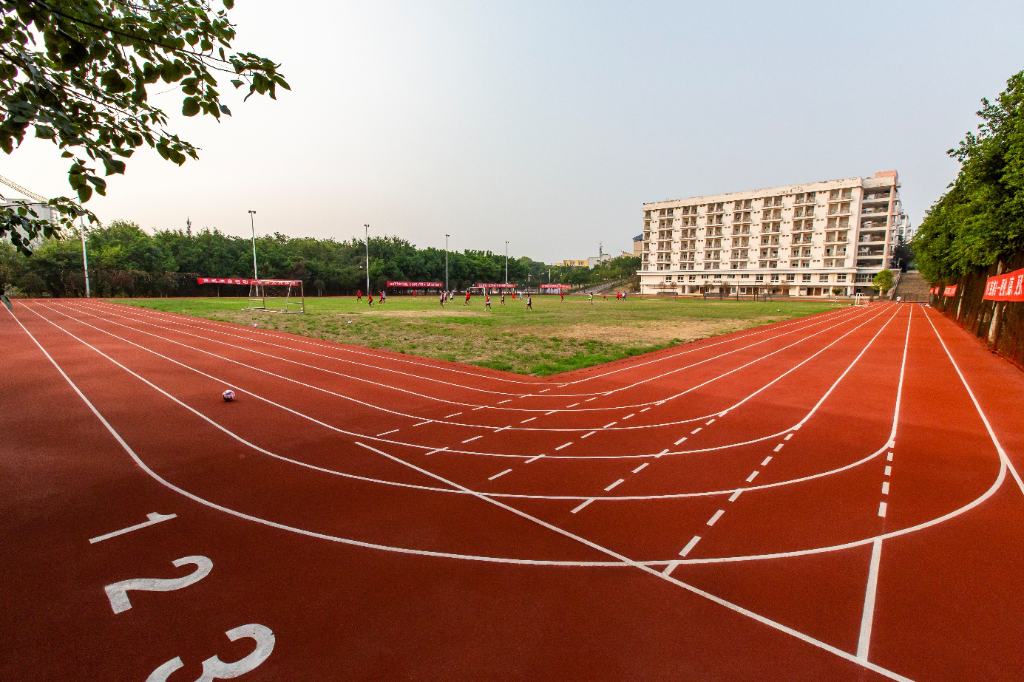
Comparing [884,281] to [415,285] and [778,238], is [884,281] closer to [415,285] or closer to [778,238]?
[778,238]

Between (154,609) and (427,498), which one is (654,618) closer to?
(427,498)

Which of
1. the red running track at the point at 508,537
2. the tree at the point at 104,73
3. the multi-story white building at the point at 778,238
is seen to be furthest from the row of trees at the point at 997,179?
the multi-story white building at the point at 778,238

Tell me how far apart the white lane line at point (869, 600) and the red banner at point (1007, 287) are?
50.8ft

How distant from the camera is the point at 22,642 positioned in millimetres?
3105

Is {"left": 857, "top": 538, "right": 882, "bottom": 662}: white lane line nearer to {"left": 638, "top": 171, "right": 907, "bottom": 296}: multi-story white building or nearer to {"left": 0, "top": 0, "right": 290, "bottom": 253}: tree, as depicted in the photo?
{"left": 0, "top": 0, "right": 290, "bottom": 253}: tree

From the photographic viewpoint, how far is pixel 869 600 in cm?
362

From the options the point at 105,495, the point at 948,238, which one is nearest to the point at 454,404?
the point at 105,495

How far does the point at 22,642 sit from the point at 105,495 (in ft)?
8.50

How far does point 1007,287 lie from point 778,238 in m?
77.7

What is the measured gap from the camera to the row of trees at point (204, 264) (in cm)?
5338

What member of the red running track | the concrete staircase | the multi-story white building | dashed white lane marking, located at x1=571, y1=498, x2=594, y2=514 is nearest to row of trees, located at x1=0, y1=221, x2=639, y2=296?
the multi-story white building

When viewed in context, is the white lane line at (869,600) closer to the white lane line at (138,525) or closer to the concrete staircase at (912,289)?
the white lane line at (138,525)

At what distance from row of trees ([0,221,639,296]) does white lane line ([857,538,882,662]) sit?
54749 mm

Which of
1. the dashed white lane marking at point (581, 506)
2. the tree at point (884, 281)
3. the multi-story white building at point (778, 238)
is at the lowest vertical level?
the dashed white lane marking at point (581, 506)
